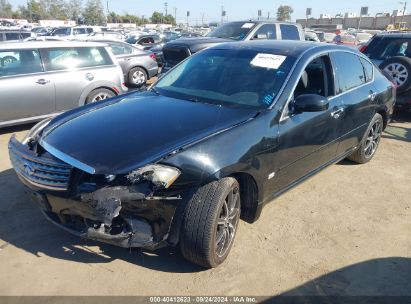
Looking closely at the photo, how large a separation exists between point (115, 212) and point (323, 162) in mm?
2535

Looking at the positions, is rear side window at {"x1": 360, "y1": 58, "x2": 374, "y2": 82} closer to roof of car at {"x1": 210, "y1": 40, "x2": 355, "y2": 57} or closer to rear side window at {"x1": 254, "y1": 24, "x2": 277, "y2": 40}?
roof of car at {"x1": 210, "y1": 40, "x2": 355, "y2": 57}

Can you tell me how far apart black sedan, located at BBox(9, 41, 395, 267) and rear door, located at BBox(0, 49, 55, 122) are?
2909mm

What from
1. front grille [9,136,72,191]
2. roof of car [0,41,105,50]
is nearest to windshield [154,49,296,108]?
front grille [9,136,72,191]

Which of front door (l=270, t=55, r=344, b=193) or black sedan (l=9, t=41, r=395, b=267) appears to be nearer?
black sedan (l=9, t=41, r=395, b=267)

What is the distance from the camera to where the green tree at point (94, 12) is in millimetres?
81619

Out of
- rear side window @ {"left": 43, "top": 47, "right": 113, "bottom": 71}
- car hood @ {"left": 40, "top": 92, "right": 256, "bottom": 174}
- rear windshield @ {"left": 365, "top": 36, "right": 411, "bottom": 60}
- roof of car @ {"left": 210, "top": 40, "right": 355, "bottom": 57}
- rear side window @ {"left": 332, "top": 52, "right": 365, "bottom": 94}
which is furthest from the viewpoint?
rear windshield @ {"left": 365, "top": 36, "right": 411, "bottom": 60}

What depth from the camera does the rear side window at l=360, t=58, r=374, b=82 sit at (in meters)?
4.78

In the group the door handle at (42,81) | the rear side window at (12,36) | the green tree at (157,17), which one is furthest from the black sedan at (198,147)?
the green tree at (157,17)

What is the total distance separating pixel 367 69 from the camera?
486cm

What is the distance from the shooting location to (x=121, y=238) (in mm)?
2619

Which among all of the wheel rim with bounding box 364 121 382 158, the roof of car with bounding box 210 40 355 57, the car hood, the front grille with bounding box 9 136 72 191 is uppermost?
the roof of car with bounding box 210 40 355 57

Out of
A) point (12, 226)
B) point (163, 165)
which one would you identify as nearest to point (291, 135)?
point (163, 165)

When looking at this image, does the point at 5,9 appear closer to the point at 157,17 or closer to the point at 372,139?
the point at 157,17

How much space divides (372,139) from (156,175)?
3838 mm
